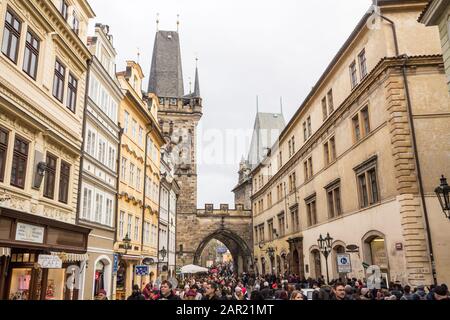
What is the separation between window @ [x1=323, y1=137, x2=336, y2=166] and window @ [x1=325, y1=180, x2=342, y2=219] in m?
1.70

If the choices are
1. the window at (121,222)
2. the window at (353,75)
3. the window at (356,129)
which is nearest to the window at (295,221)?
the window at (356,129)

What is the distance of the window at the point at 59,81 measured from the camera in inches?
607

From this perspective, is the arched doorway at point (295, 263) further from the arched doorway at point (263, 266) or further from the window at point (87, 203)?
the window at point (87, 203)

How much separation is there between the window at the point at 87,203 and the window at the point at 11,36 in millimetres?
7607

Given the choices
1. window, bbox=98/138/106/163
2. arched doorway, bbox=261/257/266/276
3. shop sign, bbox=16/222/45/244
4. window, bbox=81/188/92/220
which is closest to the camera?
shop sign, bbox=16/222/45/244

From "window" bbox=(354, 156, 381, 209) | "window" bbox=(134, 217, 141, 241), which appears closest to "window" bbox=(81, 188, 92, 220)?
"window" bbox=(134, 217, 141, 241)

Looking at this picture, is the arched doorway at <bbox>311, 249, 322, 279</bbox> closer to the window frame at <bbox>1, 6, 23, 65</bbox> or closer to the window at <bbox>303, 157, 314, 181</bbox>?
the window at <bbox>303, 157, 314, 181</bbox>

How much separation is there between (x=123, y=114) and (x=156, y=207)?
11919mm

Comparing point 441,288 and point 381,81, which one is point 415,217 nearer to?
point 381,81

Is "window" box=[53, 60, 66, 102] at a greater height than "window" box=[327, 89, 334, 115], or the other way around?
"window" box=[327, 89, 334, 115]

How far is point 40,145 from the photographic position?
1386cm

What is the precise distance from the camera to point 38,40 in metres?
14.0

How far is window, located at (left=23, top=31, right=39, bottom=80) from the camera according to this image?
13.1 m
